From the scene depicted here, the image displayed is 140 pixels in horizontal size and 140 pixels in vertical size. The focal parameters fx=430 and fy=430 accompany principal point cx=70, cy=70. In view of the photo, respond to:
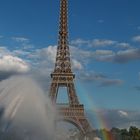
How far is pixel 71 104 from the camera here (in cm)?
11156

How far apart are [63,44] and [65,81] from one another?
1136 cm

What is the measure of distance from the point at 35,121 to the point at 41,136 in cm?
470

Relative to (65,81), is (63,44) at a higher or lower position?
higher

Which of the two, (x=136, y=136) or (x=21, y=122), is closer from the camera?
(x=21, y=122)

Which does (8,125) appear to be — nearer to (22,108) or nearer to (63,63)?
(22,108)

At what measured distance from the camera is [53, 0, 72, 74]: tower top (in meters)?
117

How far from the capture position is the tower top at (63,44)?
11669cm

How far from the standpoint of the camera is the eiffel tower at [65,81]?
11188 centimetres

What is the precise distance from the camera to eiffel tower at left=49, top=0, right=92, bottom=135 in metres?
112

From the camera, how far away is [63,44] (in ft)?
390

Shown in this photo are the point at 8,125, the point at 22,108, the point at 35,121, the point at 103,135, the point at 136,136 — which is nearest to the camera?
the point at 8,125

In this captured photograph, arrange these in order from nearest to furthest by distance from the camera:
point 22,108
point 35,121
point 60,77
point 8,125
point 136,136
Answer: point 8,125
point 22,108
point 35,121
point 136,136
point 60,77

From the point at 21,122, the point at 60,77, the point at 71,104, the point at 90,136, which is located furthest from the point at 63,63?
the point at 21,122

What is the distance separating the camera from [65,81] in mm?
113562
